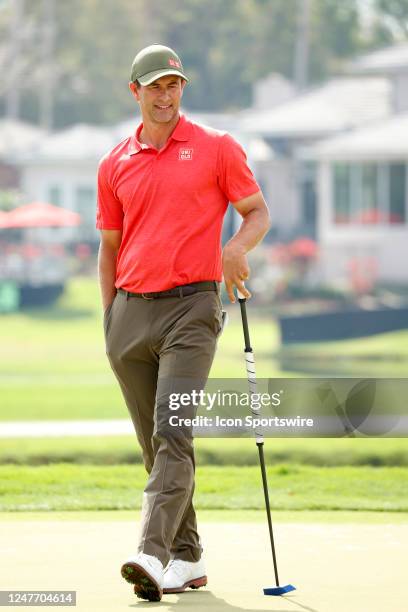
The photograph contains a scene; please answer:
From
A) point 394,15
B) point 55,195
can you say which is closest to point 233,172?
point 55,195

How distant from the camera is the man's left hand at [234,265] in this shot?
5758 mm

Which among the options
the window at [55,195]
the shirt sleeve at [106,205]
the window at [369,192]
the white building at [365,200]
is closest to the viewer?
the shirt sleeve at [106,205]

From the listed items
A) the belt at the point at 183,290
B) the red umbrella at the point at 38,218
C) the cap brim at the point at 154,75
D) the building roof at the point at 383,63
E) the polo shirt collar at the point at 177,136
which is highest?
the building roof at the point at 383,63

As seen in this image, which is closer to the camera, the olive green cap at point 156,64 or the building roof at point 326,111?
the olive green cap at point 156,64

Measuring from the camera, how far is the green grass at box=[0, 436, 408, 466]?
12.4 metres

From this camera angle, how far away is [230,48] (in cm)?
8962

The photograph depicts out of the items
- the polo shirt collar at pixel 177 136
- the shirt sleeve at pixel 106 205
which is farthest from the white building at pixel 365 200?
the polo shirt collar at pixel 177 136

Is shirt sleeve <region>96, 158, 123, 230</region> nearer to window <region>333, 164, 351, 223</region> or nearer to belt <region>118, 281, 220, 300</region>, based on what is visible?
belt <region>118, 281, 220, 300</region>

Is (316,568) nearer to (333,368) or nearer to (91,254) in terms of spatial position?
(333,368)

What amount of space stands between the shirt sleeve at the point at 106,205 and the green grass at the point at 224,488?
2678mm

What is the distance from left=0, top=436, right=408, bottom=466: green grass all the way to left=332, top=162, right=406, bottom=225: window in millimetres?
32361

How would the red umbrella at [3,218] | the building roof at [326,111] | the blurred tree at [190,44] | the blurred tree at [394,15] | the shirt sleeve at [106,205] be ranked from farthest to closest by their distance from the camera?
the blurred tree at [394,15] → the blurred tree at [190,44] → the building roof at [326,111] → the red umbrella at [3,218] → the shirt sleeve at [106,205]

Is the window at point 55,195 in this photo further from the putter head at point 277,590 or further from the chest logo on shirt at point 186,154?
the putter head at point 277,590

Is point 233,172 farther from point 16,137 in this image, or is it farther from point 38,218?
point 16,137
